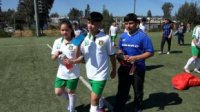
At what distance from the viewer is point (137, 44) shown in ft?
21.6

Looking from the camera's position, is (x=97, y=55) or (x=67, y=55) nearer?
(x=97, y=55)

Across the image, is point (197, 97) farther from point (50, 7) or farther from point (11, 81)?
point (50, 7)

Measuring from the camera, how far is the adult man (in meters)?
5.91

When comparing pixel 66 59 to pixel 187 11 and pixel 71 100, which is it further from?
pixel 187 11

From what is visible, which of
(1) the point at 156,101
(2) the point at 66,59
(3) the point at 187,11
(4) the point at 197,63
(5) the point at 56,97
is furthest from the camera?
(3) the point at 187,11

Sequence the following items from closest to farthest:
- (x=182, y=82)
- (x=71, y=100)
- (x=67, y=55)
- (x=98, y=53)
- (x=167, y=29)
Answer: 1. (x=98, y=53)
2. (x=67, y=55)
3. (x=71, y=100)
4. (x=182, y=82)
5. (x=167, y=29)

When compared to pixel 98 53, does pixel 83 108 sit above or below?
below

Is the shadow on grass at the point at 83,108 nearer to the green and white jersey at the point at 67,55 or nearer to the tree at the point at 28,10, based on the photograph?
the green and white jersey at the point at 67,55

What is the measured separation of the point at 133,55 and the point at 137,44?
0.23m

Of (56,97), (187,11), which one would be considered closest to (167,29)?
(56,97)

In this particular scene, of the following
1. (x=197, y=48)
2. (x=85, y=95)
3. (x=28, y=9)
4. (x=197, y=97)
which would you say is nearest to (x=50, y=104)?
(x=85, y=95)

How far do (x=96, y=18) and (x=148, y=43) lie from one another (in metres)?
1.30

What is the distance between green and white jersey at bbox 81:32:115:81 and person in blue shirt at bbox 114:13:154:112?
647 millimetres

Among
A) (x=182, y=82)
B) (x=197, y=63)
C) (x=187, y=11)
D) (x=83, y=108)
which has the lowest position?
(x=83, y=108)
